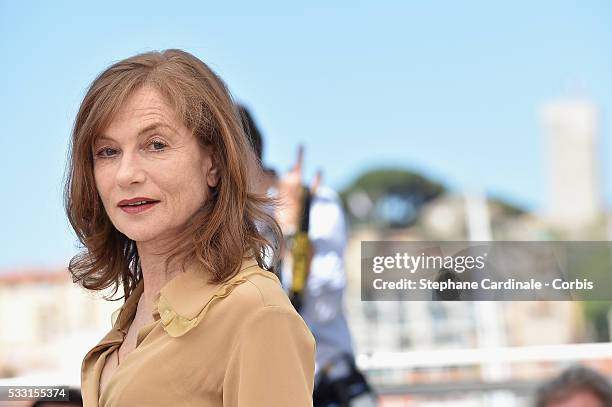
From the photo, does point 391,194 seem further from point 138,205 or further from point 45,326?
point 138,205

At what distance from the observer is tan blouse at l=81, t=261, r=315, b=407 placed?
1020mm

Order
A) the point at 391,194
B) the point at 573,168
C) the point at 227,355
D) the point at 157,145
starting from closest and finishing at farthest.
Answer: the point at 227,355
the point at 157,145
the point at 573,168
the point at 391,194

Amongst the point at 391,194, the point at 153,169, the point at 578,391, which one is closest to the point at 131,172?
the point at 153,169

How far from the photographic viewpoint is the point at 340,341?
115 inches

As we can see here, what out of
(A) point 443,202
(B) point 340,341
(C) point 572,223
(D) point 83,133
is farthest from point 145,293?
(A) point 443,202

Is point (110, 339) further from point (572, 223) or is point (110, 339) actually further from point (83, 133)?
point (572, 223)

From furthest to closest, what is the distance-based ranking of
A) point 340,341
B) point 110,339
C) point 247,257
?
1. point 340,341
2. point 110,339
3. point 247,257

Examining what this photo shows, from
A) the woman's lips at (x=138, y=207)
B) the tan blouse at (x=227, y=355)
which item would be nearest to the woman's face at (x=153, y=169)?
the woman's lips at (x=138, y=207)

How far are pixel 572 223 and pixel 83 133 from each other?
2023mm

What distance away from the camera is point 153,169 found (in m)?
1.13

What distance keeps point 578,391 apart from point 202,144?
1579mm

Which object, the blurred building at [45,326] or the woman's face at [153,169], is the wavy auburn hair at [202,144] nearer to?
the woman's face at [153,169]

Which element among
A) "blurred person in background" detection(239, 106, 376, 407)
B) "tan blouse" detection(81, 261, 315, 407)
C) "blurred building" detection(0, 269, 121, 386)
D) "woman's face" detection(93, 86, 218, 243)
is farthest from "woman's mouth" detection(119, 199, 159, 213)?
"blurred building" detection(0, 269, 121, 386)

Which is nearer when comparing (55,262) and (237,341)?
(237,341)
